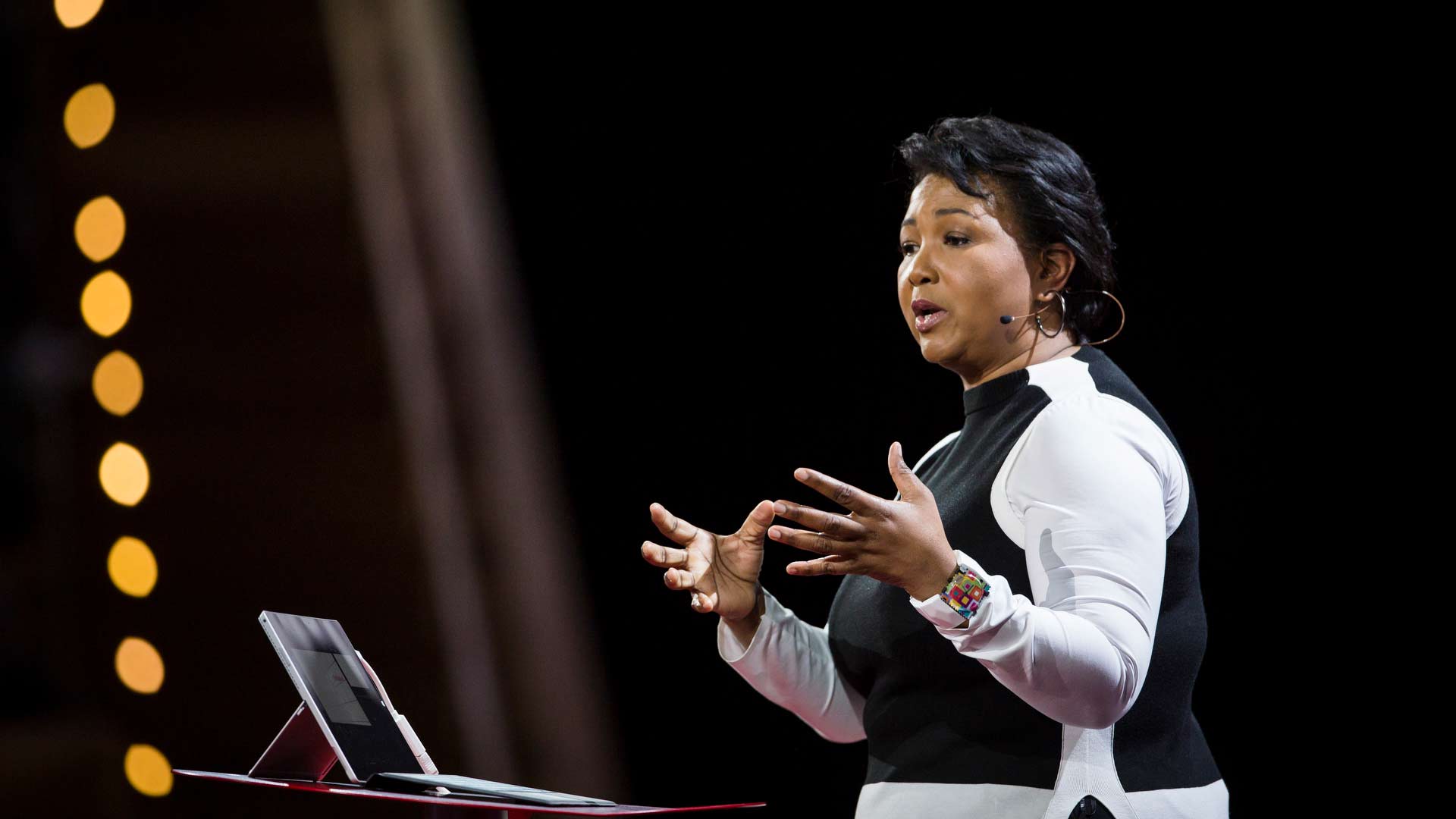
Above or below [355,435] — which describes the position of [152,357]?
above

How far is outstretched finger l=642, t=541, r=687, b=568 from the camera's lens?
4.23ft

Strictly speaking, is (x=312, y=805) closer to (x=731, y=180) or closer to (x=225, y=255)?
(x=225, y=255)

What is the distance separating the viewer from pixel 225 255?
253 centimetres

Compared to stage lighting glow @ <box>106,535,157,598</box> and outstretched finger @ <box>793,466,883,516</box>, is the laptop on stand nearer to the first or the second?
outstretched finger @ <box>793,466,883,516</box>

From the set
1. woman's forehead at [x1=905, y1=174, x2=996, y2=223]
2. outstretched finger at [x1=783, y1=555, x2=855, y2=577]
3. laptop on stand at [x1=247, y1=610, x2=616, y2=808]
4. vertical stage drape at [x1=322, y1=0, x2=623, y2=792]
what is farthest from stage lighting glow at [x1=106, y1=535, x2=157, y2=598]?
outstretched finger at [x1=783, y1=555, x2=855, y2=577]

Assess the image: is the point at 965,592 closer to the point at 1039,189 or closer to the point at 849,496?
the point at 849,496

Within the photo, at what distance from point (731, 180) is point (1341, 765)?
1543 millimetres

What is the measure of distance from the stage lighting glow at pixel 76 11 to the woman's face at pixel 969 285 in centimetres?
186

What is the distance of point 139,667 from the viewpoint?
2383 millimetres

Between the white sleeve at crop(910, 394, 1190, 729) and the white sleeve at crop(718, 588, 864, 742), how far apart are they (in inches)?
11.9

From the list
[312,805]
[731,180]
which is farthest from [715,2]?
[312,805]

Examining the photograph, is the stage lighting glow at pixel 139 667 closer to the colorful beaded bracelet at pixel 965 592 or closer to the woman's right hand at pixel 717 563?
the woman's right hand at pixel 717 563

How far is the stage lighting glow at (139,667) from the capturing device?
237 centimetres

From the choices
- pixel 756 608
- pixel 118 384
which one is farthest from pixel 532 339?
pixel 756 608
